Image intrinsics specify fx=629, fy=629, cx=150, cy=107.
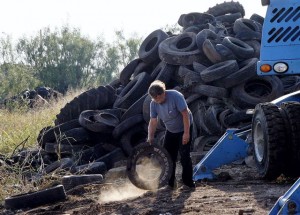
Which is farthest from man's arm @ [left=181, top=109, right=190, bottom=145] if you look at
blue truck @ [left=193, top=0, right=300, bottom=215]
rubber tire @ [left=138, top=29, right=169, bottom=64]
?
rubber tire @ [left=138, top=29, right=169, bottom=64]

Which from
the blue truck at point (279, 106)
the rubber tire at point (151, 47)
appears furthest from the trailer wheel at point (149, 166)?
the rubber tire at point (151, 47)

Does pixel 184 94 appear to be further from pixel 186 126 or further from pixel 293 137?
pixel 293 137

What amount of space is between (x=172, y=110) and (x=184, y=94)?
5.69m

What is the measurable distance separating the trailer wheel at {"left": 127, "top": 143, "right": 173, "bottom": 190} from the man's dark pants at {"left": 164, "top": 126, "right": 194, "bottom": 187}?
0.49 ft

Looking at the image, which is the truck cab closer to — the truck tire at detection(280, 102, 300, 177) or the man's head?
the truck tire at detection(280, 102, 300, 177)

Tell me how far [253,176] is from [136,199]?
207cm

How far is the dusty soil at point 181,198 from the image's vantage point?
7.24 m

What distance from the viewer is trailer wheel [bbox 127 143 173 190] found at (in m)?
9.12

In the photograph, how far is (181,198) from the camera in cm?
829

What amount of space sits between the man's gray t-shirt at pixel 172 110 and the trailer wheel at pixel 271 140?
1.13 m

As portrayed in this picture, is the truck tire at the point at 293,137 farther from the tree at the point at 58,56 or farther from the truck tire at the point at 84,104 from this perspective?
the tree at the point at 58,56

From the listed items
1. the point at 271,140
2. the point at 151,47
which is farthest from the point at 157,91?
the point at 151,47

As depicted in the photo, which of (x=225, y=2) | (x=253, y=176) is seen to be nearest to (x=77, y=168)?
(x=253, y=176)

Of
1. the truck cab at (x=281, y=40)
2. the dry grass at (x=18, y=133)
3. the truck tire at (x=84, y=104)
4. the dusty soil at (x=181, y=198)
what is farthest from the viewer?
the truck tire at (x=84, y=104)
